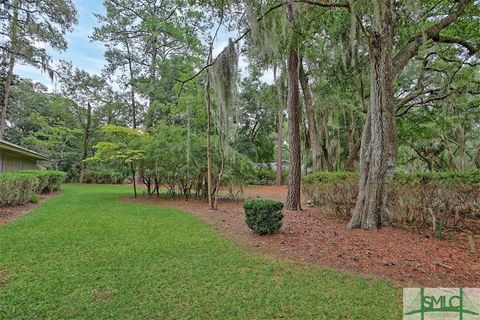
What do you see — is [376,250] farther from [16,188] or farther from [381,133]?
[16,188]

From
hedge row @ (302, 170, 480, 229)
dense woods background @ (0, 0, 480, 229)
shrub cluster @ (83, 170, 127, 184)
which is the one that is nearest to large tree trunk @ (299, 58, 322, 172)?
dense woods background @ (0, 0, 480, 229)

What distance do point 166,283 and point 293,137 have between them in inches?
216

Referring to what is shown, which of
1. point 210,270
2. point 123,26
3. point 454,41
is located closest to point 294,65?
point 454,41

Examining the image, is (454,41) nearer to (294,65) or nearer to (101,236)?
(294,65)

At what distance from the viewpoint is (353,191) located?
6340 millimetres

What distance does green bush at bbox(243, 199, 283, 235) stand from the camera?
4828 millimetres

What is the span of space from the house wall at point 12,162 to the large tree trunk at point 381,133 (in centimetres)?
1436

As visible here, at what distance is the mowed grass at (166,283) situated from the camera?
2422 millimetres

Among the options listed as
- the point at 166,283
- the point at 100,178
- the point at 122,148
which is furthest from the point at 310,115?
the point at 100,178

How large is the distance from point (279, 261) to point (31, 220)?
19.1 ft

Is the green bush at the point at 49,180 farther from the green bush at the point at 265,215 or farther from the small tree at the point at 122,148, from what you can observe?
the green bush at the point at 265,215

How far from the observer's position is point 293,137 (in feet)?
24.9
